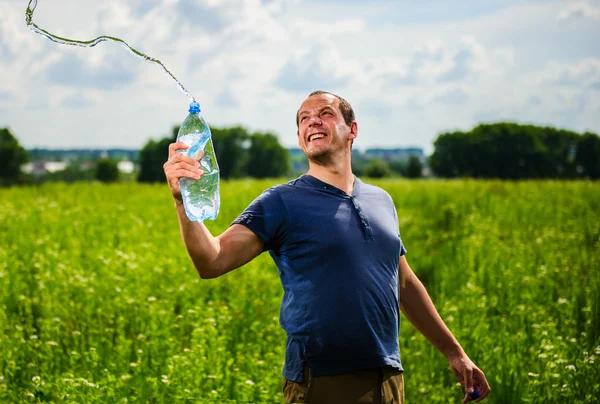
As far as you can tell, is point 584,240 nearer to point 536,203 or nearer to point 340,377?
point 536,203

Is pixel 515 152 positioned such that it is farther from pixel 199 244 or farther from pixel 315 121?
pixel 199 244

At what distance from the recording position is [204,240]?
286 cm

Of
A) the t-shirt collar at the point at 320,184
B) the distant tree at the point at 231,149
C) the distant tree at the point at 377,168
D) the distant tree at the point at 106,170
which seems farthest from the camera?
the distant tree at the point at 106,170

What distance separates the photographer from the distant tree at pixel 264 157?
104 meters

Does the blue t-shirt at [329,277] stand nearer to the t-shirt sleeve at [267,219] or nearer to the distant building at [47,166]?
the t-shirt sleeve at [267,219]

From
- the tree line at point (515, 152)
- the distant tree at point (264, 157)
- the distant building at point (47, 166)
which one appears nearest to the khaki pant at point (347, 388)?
the tree line at point (515, 152)

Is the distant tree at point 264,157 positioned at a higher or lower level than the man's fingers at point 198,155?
higher

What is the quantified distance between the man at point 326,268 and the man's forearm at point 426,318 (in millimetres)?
509

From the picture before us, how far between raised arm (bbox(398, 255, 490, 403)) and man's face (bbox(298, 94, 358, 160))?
80 centimetres

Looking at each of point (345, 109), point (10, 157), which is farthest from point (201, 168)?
point (10, 157)

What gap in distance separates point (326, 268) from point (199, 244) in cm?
57

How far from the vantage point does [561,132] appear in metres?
78.2

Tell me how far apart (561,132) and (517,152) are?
1098cm

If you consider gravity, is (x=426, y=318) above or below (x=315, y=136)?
below
